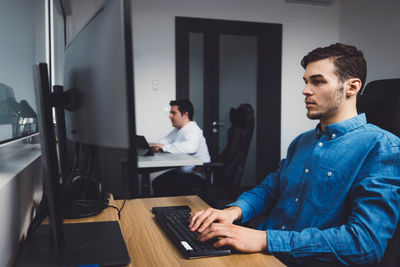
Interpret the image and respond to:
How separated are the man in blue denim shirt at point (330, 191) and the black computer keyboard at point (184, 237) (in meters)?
0.02

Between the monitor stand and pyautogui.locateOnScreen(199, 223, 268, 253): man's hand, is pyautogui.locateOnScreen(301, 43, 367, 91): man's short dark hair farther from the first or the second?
the monitor stand

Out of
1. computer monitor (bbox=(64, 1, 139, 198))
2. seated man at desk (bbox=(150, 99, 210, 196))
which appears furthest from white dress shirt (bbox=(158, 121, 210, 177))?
computer monitor (bbox=(64, 1, 139, 198))

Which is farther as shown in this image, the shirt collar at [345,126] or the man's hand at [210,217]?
the shirt collar at [345,126]

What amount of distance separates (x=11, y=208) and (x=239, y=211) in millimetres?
707

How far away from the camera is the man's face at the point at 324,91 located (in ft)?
3.88

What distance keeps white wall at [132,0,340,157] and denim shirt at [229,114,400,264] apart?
3.00 metres

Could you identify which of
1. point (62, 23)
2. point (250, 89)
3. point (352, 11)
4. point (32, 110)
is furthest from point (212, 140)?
point (32, 110)

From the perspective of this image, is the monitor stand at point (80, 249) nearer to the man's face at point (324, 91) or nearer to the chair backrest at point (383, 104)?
the man's face at point (324, 91)

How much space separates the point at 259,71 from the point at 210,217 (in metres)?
3.98

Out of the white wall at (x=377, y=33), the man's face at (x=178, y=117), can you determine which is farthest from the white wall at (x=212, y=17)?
the man's face at (x=178, y=117)

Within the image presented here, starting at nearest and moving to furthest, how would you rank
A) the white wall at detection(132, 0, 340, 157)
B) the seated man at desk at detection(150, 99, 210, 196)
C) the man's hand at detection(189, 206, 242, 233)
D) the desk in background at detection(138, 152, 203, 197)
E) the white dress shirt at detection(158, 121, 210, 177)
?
1. the man's hand at detection(189, 206, 242, 233)
2. the desk in background at detection(138, 152, 203, 197)
3. the seated man at desk at detection(150, 99, 210, 196)
4. the white dress shirt at detection(158, 121, 210, 177)
5. the white wall at detection(132, 0, 340, 157)

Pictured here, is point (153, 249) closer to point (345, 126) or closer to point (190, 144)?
point (345, 126)

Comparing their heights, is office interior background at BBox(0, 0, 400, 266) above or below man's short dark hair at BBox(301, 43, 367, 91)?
above

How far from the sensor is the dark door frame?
14.3ft
